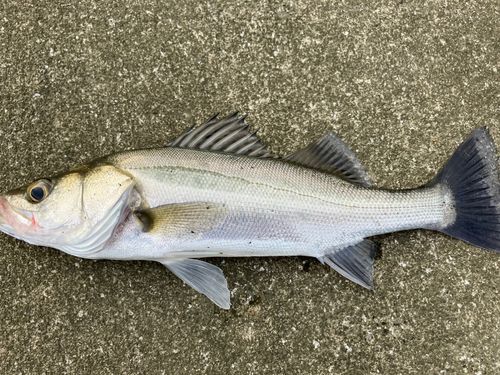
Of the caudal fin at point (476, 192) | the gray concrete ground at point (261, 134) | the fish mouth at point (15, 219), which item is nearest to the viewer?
the fish mouth at point (15, 219)

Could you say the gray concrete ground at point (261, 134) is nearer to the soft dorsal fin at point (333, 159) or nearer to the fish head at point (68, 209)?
the soft dorsal fin at point (333, 159)

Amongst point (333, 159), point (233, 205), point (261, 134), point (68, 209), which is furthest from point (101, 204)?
point (333, 159)

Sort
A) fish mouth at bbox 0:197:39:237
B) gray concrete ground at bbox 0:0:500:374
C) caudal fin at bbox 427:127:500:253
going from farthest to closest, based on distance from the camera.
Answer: gray concrete ground at bbox 0:0:500:374 → caudal fin at bbox 427:127:500:253 → fish mouth at bbox 0:197:39:237

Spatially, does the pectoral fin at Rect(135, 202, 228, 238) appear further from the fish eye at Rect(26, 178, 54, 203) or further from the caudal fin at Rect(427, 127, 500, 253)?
the caudal fin at Rect(427, 127, 500, 253)

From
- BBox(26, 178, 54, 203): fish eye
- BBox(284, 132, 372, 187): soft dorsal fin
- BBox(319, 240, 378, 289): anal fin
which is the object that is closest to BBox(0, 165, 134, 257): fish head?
BBox(26, 178, 54, 203): fish eye

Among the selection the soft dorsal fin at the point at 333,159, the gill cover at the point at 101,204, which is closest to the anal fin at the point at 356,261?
the soft dorsal fin at the point at 333,159

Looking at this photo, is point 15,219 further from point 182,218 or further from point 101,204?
point 182,218
